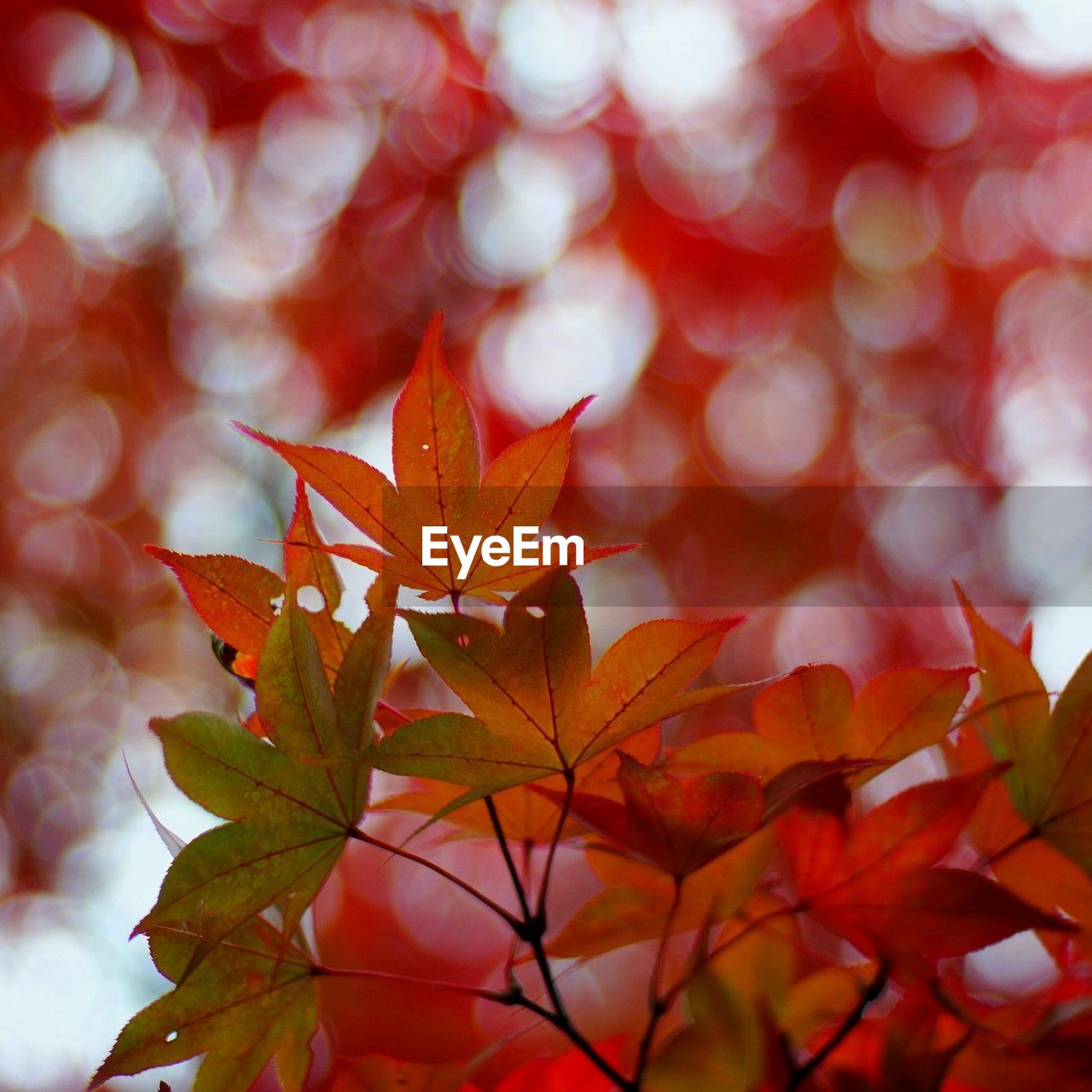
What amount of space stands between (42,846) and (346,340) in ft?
6.18

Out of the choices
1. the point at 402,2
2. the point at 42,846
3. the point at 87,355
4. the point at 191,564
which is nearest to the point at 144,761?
the point at 42,846

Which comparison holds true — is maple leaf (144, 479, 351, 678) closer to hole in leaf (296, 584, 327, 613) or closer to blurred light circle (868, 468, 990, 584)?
hole in leaf (296, 584, 327, 613)

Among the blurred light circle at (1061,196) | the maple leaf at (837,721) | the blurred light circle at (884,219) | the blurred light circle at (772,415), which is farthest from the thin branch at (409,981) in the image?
the blurred light circle at (1061,196)

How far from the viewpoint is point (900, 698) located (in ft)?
1.10

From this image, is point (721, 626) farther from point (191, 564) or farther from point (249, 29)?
point (249, 29)

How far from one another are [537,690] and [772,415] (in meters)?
3.16

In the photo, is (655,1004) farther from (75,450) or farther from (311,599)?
(75,450)

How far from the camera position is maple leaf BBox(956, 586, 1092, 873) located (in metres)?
0.33

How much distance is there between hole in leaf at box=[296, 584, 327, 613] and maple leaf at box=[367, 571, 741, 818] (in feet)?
0.23

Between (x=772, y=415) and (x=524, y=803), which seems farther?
(x=772, y=415)

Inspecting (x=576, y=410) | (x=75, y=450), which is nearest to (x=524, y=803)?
(x=576, y=410)

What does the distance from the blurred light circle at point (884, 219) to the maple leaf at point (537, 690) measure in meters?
3.39

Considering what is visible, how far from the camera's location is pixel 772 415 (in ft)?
10.9

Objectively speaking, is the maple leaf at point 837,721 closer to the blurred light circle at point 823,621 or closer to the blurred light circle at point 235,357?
the blurred light circle at point 823,621
